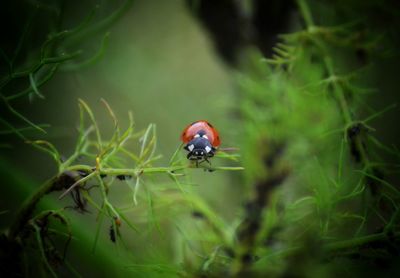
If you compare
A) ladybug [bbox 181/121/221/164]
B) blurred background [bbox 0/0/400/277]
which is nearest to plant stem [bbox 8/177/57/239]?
blurred background [bbox 0/0/400/277]

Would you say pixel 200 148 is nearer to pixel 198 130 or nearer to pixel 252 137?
pixel 198 130

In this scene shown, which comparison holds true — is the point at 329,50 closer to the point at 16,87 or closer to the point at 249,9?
the point at 249,9

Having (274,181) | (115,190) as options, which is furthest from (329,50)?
(115,190)

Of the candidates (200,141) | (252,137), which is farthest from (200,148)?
(252,137)

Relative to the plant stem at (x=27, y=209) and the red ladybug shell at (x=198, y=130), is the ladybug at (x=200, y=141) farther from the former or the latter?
the plant stem at (x=27, y=209)

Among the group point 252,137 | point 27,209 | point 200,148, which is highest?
point 252,137

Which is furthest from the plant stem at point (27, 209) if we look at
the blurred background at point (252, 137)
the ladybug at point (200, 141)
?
the ladybug at point (200, 141)
